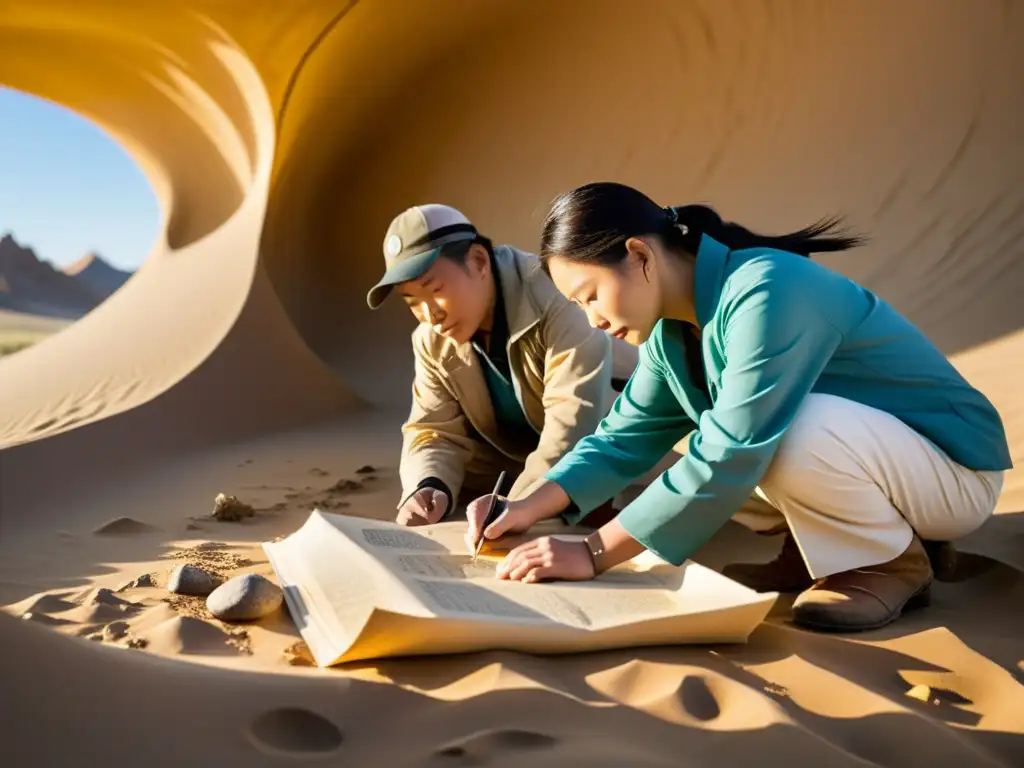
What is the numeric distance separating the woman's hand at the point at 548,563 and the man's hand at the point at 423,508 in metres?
0.65

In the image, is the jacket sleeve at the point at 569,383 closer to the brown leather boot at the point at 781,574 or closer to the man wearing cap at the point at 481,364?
the man wearing cap at the point at 481,364

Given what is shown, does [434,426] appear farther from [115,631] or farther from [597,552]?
[115,631]

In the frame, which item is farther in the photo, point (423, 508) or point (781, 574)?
point (423, 508)

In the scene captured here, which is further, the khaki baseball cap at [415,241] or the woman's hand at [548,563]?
the khaki baseball cap at [415,241]

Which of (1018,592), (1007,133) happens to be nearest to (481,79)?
(1007,133)

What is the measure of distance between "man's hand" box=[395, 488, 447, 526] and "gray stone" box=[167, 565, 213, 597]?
1.64ft

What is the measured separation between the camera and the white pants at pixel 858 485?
1.55m

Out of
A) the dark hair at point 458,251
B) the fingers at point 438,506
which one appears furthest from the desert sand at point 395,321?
the dark hair at point 458,251

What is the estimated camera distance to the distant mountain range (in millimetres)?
16531

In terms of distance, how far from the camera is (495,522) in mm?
1682

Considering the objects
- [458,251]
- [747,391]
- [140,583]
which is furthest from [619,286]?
[140,583]

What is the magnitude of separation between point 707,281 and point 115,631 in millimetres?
1164

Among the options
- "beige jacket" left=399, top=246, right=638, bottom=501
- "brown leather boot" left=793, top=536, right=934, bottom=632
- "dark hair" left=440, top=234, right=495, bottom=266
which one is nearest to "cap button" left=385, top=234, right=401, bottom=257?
"dark hair" left=440, top=234, right=495, bottom=266

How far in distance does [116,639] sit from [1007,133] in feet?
16.9
